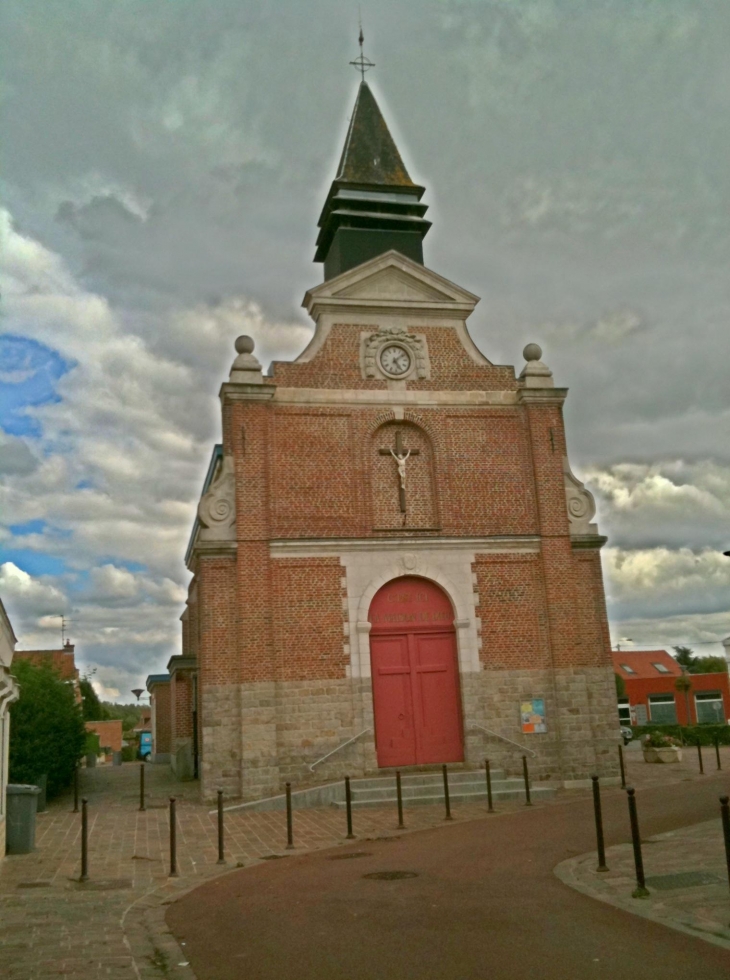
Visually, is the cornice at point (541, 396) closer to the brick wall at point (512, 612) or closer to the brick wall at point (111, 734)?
the brick wall at point (512, 612)

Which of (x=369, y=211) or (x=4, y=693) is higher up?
(x=369, y=211)

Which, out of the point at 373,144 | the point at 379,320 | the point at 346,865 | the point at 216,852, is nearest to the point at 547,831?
the point at 346,865

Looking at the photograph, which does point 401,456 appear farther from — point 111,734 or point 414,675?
point 111,734

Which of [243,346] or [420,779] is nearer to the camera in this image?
[420,779]

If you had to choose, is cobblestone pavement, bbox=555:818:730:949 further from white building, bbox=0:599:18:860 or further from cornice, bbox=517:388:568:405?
cornice, bbox=517:388:568:405

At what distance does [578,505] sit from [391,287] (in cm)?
659

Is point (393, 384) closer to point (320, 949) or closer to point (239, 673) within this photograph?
point (239, 673)

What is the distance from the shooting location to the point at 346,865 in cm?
1103

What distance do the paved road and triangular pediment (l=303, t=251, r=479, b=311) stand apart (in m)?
12.3

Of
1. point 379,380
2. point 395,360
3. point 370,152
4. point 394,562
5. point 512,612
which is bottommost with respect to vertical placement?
point 512,612

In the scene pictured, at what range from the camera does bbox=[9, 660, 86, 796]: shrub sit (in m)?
18.5

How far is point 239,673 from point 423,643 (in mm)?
4053

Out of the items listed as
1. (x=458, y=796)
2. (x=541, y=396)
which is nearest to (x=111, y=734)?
(x=541, y=396)

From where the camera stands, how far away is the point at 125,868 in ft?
38.1
